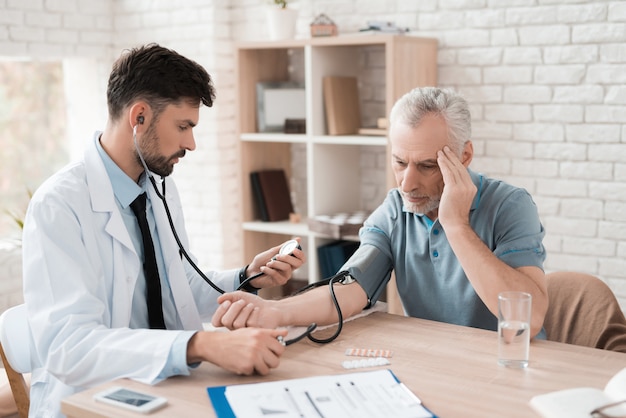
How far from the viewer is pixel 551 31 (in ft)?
10.3

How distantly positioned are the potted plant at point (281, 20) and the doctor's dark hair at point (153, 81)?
1.68m

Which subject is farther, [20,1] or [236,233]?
[236,233]

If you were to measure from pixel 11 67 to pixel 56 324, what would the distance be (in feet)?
8.73

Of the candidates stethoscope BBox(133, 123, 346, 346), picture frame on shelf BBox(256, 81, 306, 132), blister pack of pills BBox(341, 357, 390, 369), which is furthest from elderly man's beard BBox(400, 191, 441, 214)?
picture frame on shelf BBox(256, 81, 306, 132)

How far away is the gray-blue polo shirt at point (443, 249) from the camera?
2.03 m

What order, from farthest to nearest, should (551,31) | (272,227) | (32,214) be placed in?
(272,227) → (551,31) → (32,214)

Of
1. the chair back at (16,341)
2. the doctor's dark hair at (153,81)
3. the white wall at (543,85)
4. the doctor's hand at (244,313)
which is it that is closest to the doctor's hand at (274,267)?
the doctor's hand at (244,313)

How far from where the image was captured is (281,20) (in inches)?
142

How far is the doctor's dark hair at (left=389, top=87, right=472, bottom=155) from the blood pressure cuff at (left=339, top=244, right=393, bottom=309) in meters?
0.37

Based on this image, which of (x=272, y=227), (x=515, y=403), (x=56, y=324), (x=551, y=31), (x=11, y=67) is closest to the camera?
(x=515, y=403)

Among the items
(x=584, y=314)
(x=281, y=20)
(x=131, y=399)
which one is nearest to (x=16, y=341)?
(x=131, y=399)

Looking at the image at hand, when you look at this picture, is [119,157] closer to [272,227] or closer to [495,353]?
[495,353]

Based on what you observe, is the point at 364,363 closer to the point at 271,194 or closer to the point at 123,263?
the point at 123,263

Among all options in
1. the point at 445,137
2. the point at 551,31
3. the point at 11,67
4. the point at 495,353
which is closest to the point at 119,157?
the point at 445,137
